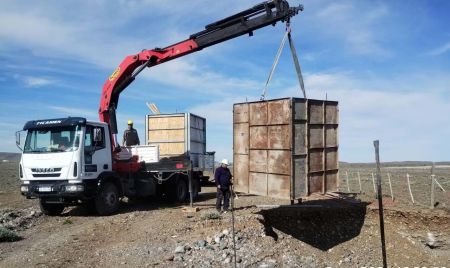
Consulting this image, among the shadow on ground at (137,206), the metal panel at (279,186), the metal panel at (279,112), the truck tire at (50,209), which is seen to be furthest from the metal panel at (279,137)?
the truck tire at (50,209)

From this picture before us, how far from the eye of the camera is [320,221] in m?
15.0

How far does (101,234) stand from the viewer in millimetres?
11555

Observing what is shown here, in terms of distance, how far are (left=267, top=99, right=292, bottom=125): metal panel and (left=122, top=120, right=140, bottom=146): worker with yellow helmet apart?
6007 millimetres

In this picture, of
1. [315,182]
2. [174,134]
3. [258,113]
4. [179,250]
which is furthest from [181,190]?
[179,250]

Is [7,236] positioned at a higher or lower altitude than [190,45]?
lower

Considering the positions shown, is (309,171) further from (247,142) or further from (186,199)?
(186,199)

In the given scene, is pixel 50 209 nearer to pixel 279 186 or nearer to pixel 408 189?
pixel 279 186

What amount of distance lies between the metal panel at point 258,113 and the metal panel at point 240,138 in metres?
0.36

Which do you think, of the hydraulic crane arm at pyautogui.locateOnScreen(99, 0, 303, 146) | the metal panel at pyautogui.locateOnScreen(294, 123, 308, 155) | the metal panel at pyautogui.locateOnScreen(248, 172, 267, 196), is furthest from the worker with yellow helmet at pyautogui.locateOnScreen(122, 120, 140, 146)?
the metal panel at pyautogui.locateOnScreen(294, 123, 308, 155)

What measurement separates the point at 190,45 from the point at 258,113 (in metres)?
4.28

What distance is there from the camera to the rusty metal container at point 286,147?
11.8m

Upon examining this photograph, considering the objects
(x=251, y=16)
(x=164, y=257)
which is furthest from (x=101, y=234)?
(x=251, y=16)

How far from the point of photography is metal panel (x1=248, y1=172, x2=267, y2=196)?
12.5 metres

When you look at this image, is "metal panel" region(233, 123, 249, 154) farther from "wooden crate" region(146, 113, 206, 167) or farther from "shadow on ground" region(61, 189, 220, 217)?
"wooden crate" region(146, 113, 206, 167)
